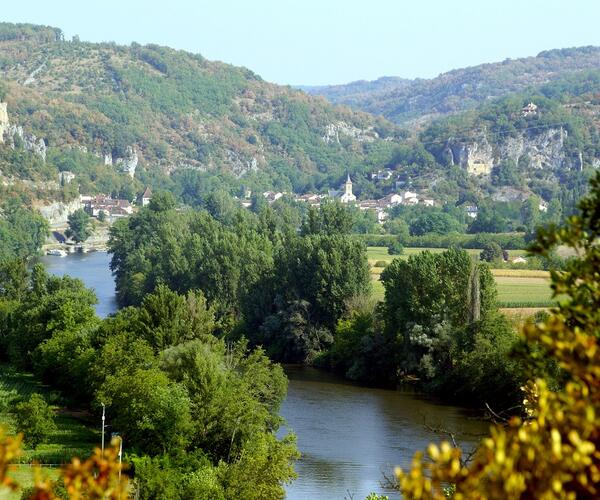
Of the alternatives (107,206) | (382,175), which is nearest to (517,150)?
(382,175)

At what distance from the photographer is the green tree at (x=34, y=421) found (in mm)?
29031

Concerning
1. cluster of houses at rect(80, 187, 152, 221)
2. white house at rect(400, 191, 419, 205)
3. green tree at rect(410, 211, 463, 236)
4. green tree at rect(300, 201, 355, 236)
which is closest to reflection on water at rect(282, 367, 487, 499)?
green tree at rect(300, 201, 355, 236)

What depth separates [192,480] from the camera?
23312mm

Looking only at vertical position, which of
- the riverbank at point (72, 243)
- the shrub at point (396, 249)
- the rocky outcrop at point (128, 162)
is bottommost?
the riverbank at point (72, 243)

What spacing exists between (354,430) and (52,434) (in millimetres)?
7521

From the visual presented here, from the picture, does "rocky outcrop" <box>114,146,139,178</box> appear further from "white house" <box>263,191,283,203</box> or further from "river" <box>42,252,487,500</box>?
"river" <box>42,252,487,500</box>

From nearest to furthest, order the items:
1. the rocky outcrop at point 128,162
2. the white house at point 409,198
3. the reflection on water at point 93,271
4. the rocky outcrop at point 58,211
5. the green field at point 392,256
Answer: the reflection on water at point 93,271 < the green field at point 392,256 < the rocky outcrop at point 58,211 < the white house at point 409,198 < the rocky outcrop at point 128,162

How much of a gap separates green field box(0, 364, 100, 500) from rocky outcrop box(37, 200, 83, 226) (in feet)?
272

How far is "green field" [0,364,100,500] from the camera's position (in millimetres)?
26672

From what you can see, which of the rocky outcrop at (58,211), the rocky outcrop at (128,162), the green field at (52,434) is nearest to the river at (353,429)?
the green field at (52,434)

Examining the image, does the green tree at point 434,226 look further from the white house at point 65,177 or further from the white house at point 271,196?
the white house at point 271,196

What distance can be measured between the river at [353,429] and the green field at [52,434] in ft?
15.8

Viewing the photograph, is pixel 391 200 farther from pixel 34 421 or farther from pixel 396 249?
pixel 34 421

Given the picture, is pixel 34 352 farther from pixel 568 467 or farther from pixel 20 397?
pixel 568 467
